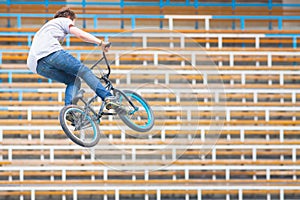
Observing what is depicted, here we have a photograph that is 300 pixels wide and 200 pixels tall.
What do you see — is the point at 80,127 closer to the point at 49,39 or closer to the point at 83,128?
the point at 83,128

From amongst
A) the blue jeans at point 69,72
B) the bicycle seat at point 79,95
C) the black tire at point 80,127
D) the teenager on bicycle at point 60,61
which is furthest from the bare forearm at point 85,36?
the black tire at point 80,127

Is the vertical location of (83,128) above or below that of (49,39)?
below

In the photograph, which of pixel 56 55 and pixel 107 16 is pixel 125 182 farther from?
pixel 56 55

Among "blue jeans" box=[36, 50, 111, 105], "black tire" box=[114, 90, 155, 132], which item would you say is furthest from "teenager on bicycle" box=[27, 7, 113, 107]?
"black tire" box=[114, 90, 155, 132]

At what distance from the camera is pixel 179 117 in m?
9.66

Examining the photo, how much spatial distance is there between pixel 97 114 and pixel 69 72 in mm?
307

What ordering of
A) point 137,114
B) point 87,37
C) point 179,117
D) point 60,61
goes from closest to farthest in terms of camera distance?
point 87,37, point 60,61, point 137,114, point 179,117

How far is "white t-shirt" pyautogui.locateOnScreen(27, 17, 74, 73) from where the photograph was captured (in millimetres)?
5504

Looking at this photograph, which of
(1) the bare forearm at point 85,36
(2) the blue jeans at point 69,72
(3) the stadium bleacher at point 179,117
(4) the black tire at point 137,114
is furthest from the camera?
(3) the stadium bleacher at point 179,117

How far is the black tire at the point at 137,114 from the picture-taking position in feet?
18.3

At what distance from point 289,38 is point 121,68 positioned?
6.87 ft

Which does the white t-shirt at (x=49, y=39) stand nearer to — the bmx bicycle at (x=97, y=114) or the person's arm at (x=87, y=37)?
the person's arm at (x=87, y=37)

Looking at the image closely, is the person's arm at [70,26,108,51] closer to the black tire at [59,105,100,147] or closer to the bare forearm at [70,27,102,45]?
the bare forearm at [70,27,102,45]

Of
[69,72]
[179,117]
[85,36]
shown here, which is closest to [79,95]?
[69,72]
